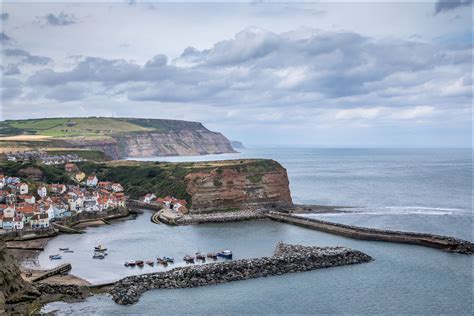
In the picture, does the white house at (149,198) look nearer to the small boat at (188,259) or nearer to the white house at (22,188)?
the white house at (22,188)

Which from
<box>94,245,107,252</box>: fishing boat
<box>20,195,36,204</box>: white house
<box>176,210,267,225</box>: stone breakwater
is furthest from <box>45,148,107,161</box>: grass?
<box>94,245,107,252</box>: fishing boat

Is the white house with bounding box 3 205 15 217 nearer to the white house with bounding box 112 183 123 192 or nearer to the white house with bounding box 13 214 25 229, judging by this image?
the white house with bounding box 13 214 25 229

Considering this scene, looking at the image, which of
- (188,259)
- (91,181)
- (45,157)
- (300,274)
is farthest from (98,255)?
(45,157)

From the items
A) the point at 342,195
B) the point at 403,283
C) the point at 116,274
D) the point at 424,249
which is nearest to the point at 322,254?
the point at 403,283

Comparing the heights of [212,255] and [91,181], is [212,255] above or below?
below

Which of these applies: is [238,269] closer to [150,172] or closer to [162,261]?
[162,261]

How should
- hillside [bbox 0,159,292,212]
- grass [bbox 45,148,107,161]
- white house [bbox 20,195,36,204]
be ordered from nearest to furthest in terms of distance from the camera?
white house [bbox 20,195,36,204] → hillside [bbox 0,159,292,212] → grass [bbox 45,148,107,161]
